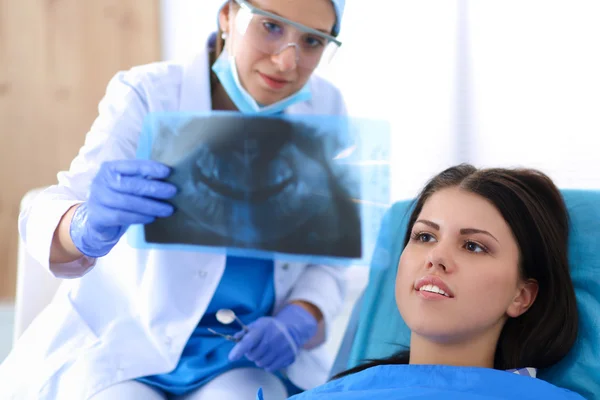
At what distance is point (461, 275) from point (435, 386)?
182 mm

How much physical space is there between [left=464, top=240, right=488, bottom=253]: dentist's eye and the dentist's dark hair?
0.23ft

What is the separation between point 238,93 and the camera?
1.30 meters

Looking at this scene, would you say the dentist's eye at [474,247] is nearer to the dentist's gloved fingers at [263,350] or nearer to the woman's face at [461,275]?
the woman's face at [461,275]

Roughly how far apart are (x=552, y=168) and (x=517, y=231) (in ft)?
2.99

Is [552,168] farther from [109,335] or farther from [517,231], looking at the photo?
[109,335]

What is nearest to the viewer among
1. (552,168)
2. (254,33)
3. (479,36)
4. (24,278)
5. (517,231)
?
(517,231)

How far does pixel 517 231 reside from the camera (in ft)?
3.61

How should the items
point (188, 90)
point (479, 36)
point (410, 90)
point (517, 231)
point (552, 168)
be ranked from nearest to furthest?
point (517, 231) → point (188, 90) → point (552, 168) → point (479, 36) → point (410, 90)

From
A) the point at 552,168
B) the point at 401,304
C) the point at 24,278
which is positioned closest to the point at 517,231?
the point at 401,304

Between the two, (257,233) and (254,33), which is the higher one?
(254,33)

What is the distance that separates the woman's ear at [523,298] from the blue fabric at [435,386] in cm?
16

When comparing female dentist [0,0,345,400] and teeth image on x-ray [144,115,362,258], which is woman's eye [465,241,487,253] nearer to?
teeth image on x-ray [144,115,362,258]

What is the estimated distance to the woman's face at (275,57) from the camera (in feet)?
3.92

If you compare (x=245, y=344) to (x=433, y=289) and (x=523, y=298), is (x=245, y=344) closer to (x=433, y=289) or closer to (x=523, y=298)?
(x=433, y=289)
